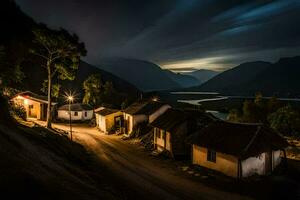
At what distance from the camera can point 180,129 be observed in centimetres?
3566

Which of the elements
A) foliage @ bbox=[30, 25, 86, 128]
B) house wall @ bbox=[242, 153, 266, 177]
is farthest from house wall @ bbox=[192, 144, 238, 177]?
foliage @ bbox=[30, 25, 86, 128]

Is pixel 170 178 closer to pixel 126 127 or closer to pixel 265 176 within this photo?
pixel 265 176

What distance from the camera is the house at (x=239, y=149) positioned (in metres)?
25.2

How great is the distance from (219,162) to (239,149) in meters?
2.93

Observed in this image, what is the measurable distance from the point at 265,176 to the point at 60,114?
5700 centimetres

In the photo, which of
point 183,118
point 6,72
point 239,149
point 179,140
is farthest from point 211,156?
point 6,72

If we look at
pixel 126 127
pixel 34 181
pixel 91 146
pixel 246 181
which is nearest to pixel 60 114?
pixel 126 127

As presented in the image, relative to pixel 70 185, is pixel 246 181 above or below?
below

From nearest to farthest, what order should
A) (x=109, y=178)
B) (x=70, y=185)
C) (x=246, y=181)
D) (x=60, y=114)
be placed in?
(x=70, y=185) < (x=109, y=178) < (x=246, y=181) < (x=60, y=114)

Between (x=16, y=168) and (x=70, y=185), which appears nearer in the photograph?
(x=16, y=168)

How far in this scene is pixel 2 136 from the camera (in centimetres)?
1748

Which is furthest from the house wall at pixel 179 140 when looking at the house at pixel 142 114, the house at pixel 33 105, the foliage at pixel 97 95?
the foliage at pixel 97 95

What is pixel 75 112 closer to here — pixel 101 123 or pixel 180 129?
pixel 101 123

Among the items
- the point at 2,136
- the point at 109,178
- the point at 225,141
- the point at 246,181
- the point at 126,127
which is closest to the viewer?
the point at 2,136
